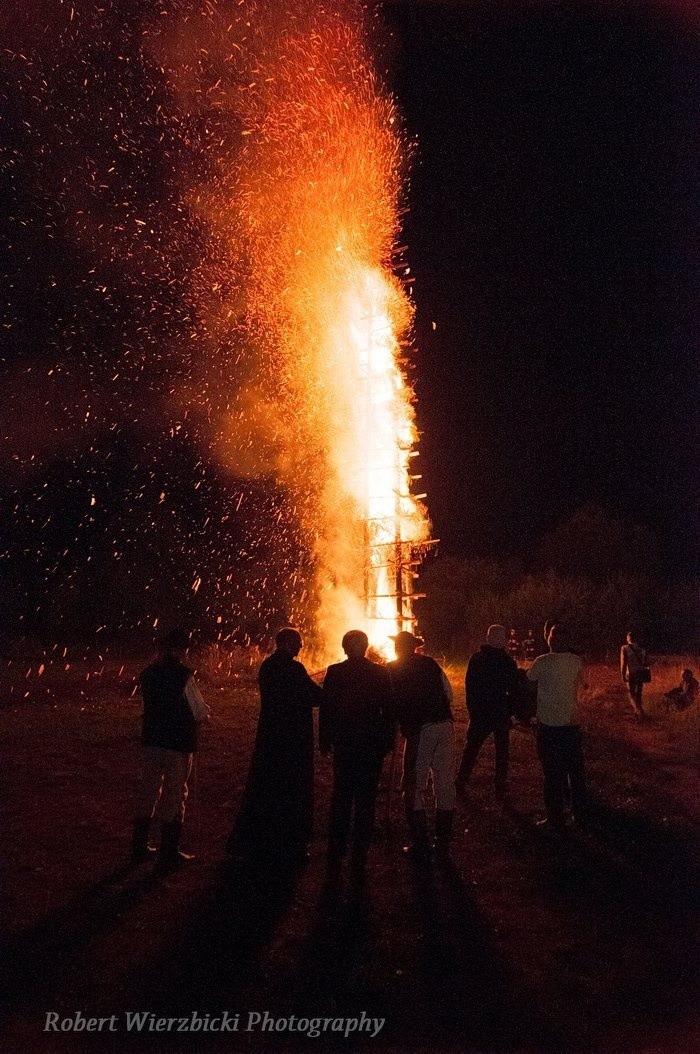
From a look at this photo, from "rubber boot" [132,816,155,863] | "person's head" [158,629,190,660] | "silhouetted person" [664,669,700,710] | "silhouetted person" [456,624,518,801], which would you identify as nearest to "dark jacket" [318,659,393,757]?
"person's head" [158,629,190,660]

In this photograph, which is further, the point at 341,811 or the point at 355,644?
the point at 355,644

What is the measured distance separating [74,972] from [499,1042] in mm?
2219

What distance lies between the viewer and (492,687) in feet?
24.2

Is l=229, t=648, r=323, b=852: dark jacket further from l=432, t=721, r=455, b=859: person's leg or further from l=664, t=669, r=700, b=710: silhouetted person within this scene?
l=664, t=669, r=700, b=710: silhouetted person

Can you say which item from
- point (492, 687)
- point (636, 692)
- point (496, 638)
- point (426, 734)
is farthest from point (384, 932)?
point (636, 692)

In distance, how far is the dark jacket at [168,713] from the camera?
5645 mm

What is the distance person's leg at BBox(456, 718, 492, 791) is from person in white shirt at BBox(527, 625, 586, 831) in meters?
0.79

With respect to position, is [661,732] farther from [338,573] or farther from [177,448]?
[177,448]

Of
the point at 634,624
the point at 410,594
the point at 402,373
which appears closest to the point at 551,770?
the point at 410,594

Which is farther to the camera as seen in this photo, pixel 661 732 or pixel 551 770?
pixel 661 732

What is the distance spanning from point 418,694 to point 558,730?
1369mm

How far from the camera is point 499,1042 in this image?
3.55 m

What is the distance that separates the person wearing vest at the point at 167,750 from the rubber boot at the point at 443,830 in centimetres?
195

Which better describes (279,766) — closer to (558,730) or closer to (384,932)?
(384,932)
